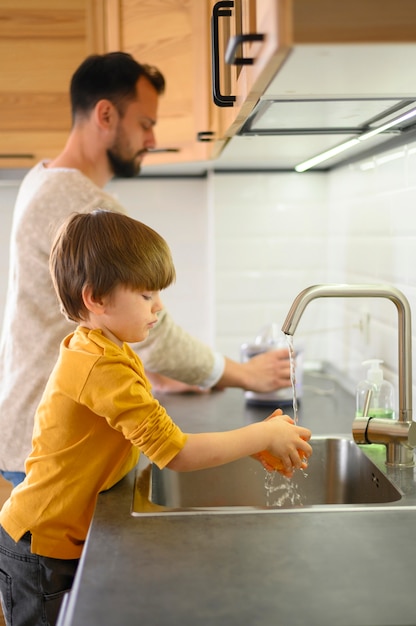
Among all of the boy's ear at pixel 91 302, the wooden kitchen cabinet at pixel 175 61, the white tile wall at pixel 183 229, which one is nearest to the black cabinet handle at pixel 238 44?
the boy's ear at pixel 91 302

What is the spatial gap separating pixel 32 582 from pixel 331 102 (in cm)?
90

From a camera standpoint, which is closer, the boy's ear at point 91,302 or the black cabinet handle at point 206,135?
the boy's ear at point 91,302

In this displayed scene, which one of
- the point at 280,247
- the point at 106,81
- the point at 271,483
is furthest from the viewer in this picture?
the point at 280,247

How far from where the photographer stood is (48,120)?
241cm

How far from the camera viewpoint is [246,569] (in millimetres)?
988

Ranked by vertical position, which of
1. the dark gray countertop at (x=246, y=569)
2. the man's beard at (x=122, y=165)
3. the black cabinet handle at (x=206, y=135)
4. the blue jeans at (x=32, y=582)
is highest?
the black cabinet handle at (x=206, y=135)

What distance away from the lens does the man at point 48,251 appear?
1702 mm

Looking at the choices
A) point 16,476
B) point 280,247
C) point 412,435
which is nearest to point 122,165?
point 280,247

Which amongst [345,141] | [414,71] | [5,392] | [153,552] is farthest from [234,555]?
[345,141]

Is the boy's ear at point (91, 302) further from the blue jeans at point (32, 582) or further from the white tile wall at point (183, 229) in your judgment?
the white tile wall at point (183, 229)

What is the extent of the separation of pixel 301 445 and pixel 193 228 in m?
1.55

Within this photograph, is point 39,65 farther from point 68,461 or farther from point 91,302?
point 68,461

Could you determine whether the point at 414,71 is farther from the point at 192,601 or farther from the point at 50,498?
the point at 50,498

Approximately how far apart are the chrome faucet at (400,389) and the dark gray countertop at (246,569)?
0.80ft
